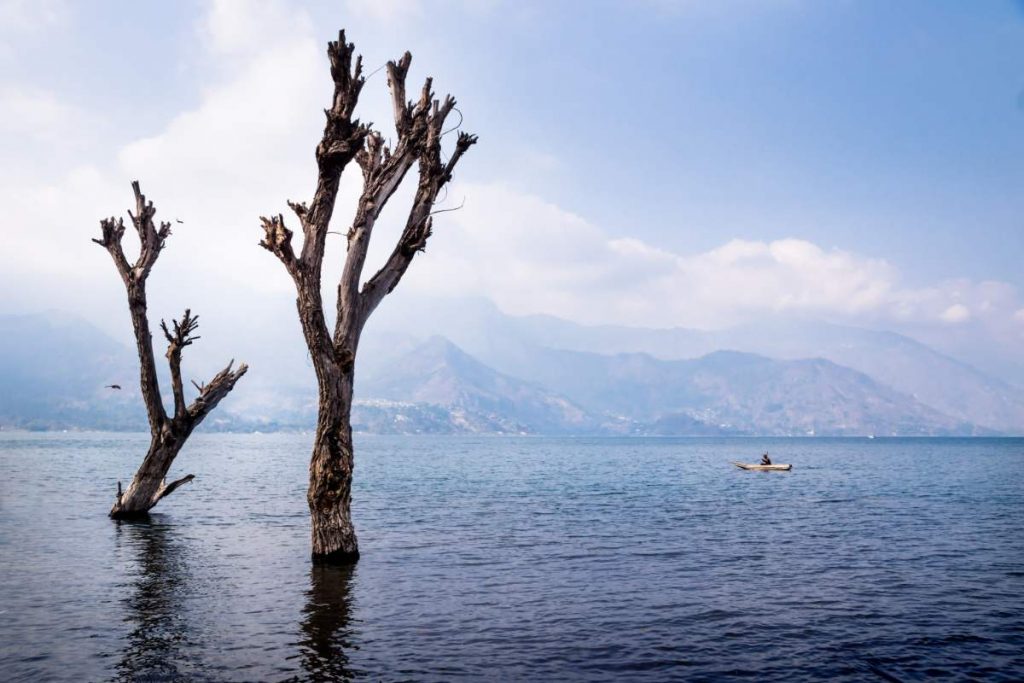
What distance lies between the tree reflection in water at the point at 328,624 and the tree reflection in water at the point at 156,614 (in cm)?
198

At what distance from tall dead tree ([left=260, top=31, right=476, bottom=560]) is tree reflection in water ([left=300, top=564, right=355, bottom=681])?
2.68 ft

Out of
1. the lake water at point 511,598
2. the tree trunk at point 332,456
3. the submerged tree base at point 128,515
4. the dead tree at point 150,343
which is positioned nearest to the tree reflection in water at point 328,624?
the lake water at point 511,598

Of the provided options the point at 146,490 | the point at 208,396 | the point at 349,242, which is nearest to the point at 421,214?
the point at 349,242

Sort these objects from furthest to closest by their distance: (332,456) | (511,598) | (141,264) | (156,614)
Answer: (141,264)
(332,456)
(511,598)
(156,614)

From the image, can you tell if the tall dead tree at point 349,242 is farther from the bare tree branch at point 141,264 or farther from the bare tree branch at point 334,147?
the bare tree branch at point 141,264

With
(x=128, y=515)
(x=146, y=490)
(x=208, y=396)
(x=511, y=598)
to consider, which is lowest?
(x=511, y=598)

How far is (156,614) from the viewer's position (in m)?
14.7

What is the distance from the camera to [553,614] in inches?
A: 600

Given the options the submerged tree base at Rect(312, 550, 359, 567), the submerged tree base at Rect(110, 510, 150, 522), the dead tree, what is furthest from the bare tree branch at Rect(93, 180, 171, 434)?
the submerged tree base at Rect(312, 550, 359, 567)

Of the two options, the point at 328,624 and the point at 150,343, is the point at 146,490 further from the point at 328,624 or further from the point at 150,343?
the point at 328,624

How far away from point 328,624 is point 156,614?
12.7 feet

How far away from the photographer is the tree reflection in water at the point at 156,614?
1126 centimetres

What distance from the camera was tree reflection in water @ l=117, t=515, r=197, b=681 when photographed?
11264 millimetres

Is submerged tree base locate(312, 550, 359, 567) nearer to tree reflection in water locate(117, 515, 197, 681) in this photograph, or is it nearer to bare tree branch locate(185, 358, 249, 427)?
tree reflection in water locate(117, 515, 197, 681)
